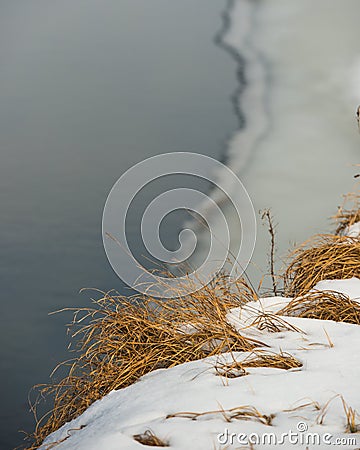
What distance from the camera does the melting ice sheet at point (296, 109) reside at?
8.07m

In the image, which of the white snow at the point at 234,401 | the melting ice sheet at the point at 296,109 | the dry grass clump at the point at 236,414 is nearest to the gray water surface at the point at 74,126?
the melting ice sheet at the point at 296,109

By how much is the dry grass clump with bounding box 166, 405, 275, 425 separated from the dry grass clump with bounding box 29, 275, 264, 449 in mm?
405

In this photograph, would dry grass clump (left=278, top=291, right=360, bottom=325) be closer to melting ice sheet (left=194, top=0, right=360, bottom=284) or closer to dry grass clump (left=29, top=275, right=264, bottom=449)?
dry grass clump (left=29, top=275, right=264, bottom=449)

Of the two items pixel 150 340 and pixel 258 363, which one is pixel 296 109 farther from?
pixel 258 363

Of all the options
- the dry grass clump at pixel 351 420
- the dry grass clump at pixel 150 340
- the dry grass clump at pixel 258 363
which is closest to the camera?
the dry grass clump at pixel 351 420

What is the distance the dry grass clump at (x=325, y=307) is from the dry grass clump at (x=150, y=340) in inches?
5.9

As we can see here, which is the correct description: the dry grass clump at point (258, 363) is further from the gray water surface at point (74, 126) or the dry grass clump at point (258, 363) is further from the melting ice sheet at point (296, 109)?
Answer: the melting ice sheet at point (296, 109)

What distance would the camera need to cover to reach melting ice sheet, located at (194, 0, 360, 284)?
8.07m

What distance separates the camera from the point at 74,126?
34.9ft

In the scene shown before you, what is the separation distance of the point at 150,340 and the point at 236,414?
29.1 inches

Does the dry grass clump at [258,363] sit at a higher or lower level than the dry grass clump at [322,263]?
lower

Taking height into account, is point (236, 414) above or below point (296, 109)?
below

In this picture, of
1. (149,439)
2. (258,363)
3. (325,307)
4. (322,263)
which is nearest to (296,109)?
(322,263)

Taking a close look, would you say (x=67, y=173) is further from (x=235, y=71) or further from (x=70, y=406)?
(x=70, y=406)
